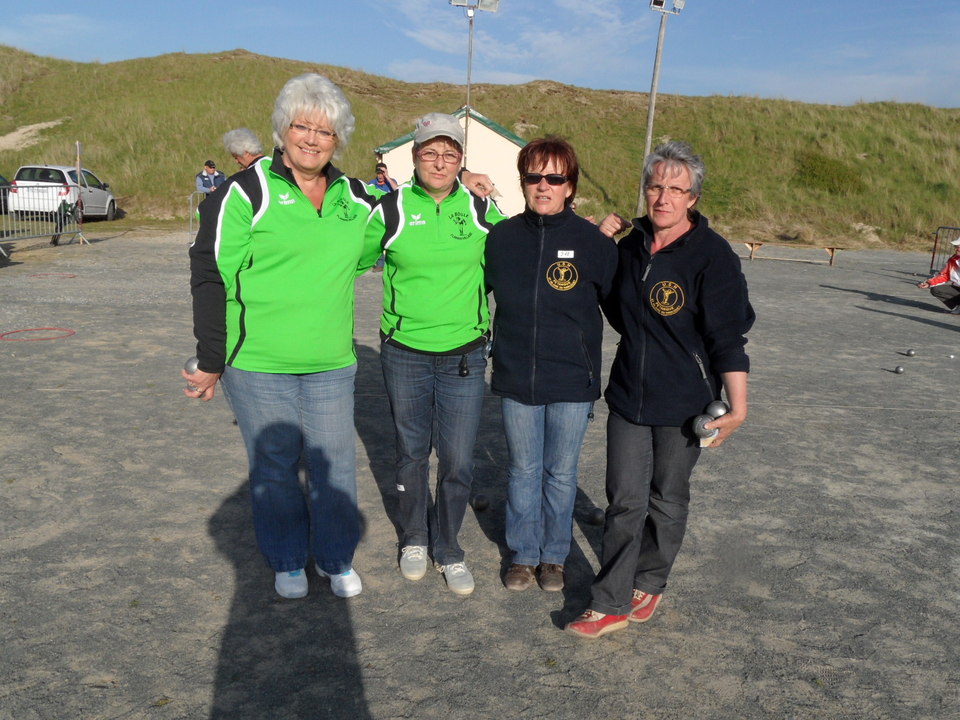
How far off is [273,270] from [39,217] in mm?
17893

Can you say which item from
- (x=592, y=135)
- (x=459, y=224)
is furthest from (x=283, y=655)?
(x=592, y=135)

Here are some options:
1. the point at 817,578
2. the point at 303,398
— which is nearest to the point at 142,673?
the point at 303,398

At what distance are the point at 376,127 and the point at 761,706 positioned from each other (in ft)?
132

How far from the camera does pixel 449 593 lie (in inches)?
139

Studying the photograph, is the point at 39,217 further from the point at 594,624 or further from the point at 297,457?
the point at 594,624

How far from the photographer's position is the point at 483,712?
268 cm

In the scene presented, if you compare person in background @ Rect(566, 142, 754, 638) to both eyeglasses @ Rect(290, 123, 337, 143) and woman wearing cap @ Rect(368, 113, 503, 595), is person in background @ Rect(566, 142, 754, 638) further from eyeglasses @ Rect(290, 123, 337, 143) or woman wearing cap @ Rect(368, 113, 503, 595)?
eyeglasses @ Rect(290, 123, 337, 143)

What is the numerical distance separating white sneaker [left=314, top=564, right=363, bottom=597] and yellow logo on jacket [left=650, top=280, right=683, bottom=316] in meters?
1.81

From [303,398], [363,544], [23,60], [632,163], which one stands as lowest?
[363,544]

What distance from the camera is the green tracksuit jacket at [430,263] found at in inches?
129

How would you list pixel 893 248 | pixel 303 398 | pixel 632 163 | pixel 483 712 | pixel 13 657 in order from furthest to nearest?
pixel 632 163
pixel 893 248
pixel 303 398
pixel 13 657
pixel 483 712

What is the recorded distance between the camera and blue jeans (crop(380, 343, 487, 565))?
3.43m

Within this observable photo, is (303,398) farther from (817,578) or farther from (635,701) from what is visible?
(817,578)

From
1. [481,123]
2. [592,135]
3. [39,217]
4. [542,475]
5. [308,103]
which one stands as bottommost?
[542,475]
